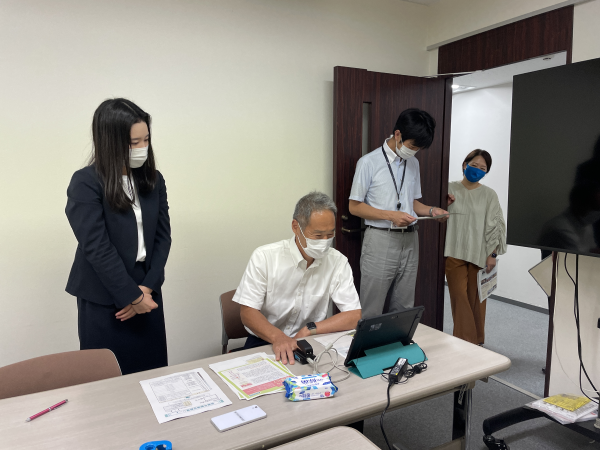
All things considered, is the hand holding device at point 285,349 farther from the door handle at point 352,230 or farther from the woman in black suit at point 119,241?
the door handle at point 352,230

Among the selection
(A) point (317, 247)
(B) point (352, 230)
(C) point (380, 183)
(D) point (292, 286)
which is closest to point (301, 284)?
(D) point (292, 286)

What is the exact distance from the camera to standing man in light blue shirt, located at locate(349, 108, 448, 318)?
2982mm

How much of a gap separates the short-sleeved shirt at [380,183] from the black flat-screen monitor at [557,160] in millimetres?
739

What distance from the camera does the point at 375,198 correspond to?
9.93 ft

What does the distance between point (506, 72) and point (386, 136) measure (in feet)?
3.59

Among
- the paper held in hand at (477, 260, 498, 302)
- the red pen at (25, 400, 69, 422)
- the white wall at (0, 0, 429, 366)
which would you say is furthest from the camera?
the paper held in hand at (477, 260, 498, 302)

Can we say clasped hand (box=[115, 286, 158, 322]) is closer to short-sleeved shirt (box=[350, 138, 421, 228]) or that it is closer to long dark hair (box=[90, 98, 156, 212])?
long dark hair (box=[90, 98, 156, 212])

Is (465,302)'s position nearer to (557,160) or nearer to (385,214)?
(385,214)

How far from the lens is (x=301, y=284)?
2053 mm

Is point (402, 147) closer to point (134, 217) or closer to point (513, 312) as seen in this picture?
point (134, 217)

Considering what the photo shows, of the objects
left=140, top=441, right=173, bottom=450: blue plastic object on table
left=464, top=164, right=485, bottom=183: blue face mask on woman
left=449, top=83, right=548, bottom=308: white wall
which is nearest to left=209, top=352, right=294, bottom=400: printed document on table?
left=140, top=441, right=173, bottom=450: blue plastic object on table

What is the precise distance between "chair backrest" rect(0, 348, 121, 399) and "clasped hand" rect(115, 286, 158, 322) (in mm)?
255

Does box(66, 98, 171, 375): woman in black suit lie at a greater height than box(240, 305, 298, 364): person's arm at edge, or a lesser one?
greater

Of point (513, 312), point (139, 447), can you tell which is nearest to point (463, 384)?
point (139, 447)
